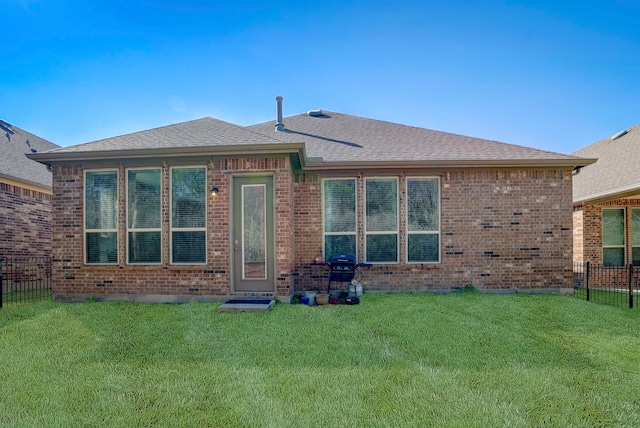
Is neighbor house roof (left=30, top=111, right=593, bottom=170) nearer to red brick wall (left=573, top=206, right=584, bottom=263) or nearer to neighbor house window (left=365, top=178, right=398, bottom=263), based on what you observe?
neighbor house window (left=365, top=178, right=398, bottom=263)

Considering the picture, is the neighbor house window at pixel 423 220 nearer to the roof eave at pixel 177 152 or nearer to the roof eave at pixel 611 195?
the roof eave at pixel 177 152

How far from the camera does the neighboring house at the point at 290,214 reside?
6492 mm

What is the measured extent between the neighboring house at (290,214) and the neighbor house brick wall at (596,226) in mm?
2877

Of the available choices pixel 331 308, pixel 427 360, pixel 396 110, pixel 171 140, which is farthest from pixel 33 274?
pixel 396 110

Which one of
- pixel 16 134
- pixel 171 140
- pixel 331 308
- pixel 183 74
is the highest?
pixel 183 74

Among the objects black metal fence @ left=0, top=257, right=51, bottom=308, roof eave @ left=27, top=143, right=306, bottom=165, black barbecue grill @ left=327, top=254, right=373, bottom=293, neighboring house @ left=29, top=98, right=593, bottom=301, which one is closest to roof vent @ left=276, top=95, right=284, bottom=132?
neighboring house @ left=29, top=98, right=593, bottom=301

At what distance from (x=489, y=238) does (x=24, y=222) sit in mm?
13435

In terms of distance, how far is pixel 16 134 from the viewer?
11.6m

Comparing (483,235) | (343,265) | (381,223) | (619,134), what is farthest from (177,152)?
(619,134)

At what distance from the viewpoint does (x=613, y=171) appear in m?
9.46

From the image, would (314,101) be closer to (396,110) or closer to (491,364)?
(396,110)

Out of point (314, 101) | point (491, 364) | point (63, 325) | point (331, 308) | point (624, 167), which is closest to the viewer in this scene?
point (491, 364)

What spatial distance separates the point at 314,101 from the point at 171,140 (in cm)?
685

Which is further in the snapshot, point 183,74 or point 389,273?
point 183,74
